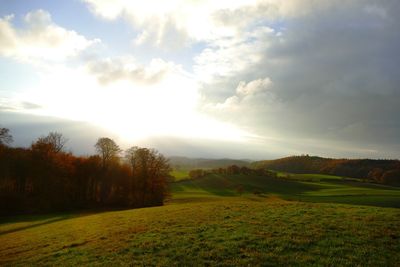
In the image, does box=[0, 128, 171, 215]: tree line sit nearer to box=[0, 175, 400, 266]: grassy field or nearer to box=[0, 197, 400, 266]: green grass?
box=[0, 175, 400, 266]: grassy field

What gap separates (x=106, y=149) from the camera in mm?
72625

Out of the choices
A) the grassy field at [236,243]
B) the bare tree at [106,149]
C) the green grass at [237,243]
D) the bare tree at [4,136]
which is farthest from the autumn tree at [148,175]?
the green grass at [237,243]

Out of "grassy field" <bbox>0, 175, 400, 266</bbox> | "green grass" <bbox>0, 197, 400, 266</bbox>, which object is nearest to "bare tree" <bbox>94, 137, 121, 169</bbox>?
"grassy field" <bbox>0, 175, 400, 266</bbox>

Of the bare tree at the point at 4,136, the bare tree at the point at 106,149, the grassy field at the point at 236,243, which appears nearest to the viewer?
the grassy field at the point at 236,243

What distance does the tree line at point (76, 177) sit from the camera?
209 ft

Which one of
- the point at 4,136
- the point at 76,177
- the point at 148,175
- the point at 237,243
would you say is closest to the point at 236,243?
the point at 237,243

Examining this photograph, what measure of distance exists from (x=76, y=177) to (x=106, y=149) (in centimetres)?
964

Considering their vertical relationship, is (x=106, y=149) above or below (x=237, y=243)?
above

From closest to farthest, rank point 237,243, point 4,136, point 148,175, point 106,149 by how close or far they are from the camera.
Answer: point 237,243 → point 4,136 → point 148,175 → point 106,149

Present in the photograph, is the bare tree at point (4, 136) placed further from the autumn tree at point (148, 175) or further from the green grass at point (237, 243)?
the green grass at point (237, 243)

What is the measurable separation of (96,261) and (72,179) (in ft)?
198

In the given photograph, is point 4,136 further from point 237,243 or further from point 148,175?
point 237,243

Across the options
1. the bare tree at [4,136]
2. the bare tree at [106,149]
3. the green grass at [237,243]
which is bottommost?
the green grass at [237,243]

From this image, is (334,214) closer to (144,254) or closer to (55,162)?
(144,254)
